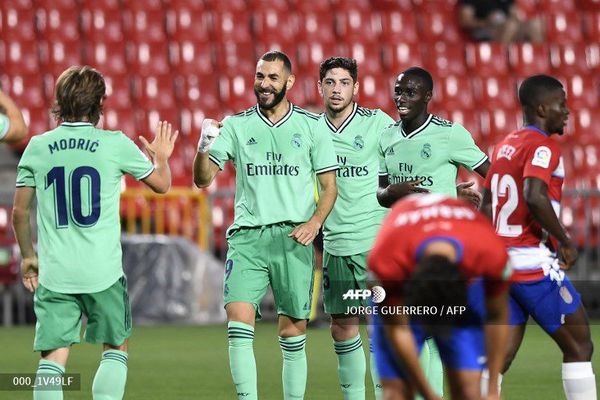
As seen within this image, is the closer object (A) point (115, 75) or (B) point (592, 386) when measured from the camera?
(B) point (592, 386)

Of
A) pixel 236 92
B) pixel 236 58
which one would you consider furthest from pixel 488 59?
pixel 236 92

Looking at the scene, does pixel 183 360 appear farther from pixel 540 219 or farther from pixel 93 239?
pixel 540 219

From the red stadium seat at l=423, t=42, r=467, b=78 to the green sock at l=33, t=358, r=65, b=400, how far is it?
1374 cm

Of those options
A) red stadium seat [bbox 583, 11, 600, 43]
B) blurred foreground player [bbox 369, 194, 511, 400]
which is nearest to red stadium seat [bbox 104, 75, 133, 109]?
red stadium seat [bbox 583, 11, 600, 43]

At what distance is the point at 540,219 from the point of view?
6250mm

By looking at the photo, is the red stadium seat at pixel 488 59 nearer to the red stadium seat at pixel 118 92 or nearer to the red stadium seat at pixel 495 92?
the red stadium seat at pixel 495 92

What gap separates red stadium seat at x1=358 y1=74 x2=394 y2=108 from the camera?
61.8 feet

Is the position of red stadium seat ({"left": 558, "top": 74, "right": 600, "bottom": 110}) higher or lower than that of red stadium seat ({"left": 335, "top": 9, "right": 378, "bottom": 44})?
lower

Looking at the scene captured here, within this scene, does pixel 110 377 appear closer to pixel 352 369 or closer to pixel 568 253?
pixel 352 369

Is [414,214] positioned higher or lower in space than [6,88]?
lower

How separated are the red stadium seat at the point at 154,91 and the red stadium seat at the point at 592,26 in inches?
270

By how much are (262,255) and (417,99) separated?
4.65 ft

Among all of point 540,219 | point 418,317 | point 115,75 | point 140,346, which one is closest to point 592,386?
point 540,219

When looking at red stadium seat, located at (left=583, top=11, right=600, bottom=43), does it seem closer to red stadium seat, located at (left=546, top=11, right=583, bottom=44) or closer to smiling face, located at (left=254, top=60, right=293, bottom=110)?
red stadium seat, located at (left=546, top=11, right=583, bottom=44)
